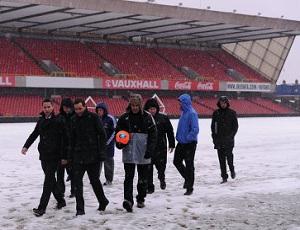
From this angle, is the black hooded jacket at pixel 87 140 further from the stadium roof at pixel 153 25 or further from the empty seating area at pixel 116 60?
the empty seating area at pixel 116 60

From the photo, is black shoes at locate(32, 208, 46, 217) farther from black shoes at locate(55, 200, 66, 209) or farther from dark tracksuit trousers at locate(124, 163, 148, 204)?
dark tracksuit trousers at locate(124, 163, 148, 204)

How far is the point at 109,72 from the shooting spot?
43.5m

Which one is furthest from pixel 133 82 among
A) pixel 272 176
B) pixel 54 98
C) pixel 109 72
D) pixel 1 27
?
pixel 272 176

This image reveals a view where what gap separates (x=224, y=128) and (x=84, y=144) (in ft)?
13.3

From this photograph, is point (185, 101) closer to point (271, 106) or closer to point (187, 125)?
point (187, 125)

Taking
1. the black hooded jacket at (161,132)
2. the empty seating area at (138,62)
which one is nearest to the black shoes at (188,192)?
the black hooded jacket at (161,132)

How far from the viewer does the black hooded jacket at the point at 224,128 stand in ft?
33.5

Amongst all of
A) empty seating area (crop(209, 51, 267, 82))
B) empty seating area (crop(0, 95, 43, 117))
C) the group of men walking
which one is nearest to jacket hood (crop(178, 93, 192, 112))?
the group of men walking

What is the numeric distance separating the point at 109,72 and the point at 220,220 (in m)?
37.3

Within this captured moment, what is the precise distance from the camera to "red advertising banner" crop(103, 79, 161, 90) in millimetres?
41469

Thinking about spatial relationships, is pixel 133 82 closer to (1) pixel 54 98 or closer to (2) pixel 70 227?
(1) pixel 54 98

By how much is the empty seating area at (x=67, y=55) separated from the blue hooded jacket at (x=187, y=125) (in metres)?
32.2

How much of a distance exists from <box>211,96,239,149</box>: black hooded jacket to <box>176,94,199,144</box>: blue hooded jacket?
1403mm

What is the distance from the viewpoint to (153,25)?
140ft
